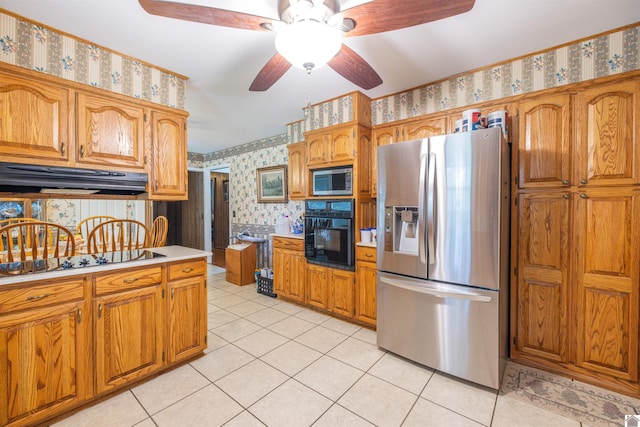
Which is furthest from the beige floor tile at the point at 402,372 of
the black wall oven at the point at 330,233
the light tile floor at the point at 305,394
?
the black wall oven at the point at 330,233

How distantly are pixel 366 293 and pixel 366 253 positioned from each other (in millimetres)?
426

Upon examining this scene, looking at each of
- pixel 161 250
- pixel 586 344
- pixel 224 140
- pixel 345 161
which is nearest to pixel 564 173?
pixel 586 344

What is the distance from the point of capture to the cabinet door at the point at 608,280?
1.87 meters

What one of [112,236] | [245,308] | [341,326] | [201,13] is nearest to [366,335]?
[341,326]

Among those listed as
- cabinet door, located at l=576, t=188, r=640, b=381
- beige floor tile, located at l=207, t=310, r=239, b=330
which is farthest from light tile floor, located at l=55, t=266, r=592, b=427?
cabinet door, located at l=576, t=188, r=640, b=381

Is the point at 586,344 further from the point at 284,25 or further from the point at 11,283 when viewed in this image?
the point at 11,283

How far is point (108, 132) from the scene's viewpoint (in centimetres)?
213

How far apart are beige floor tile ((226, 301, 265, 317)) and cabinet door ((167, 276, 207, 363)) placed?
0.96 m

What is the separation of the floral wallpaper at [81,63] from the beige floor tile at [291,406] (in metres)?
2.65

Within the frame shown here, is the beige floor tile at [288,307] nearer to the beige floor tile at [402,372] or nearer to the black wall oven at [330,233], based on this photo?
the black wall oven at [330,233]

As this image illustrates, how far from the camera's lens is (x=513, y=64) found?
2.31 m

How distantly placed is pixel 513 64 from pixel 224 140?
14.5ft

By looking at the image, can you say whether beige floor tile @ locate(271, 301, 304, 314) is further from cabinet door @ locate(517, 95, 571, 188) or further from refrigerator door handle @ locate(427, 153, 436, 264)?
cabinet door @ locate(517, 95, 571, 188)

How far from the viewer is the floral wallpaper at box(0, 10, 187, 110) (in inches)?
69.6
